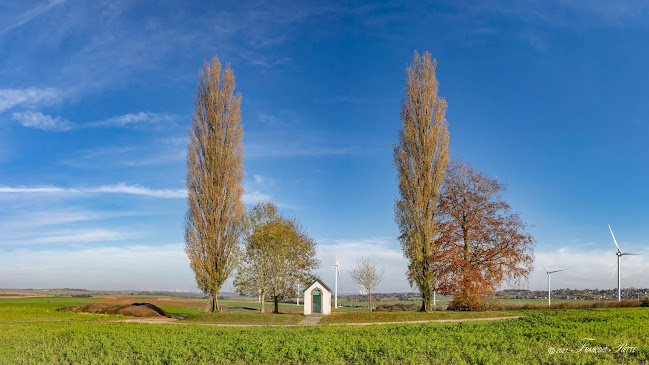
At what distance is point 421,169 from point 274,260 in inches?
515

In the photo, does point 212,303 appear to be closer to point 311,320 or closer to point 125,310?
point 125,310

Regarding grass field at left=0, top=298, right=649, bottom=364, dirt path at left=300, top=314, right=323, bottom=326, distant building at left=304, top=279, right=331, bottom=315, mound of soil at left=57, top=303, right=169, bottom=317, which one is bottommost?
mound of soil at left=57, top=303, right=169, bottom=317

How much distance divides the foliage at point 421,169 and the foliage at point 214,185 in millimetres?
12468

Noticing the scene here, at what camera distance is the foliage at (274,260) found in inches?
1383

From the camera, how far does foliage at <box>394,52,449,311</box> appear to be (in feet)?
107

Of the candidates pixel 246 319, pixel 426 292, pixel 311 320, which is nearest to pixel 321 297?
pixel 311 320

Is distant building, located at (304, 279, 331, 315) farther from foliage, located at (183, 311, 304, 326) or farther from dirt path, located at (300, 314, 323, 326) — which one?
foliage, located at (183, 311, 304, 326)

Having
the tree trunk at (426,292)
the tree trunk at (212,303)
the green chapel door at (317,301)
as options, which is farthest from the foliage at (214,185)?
the tree trunk at (426,292)

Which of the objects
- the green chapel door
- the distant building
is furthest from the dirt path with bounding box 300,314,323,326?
the green chapel door

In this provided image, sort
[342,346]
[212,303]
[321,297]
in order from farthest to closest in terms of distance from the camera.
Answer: [212,303] < [321,297] < [342,346]

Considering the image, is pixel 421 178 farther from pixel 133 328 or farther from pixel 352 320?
pixel 133 328

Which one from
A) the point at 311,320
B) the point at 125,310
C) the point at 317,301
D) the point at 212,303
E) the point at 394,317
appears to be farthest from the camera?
the point at 212,303

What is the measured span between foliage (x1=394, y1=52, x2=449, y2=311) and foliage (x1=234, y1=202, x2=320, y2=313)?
8.32m

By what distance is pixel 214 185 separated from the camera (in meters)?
34.4
